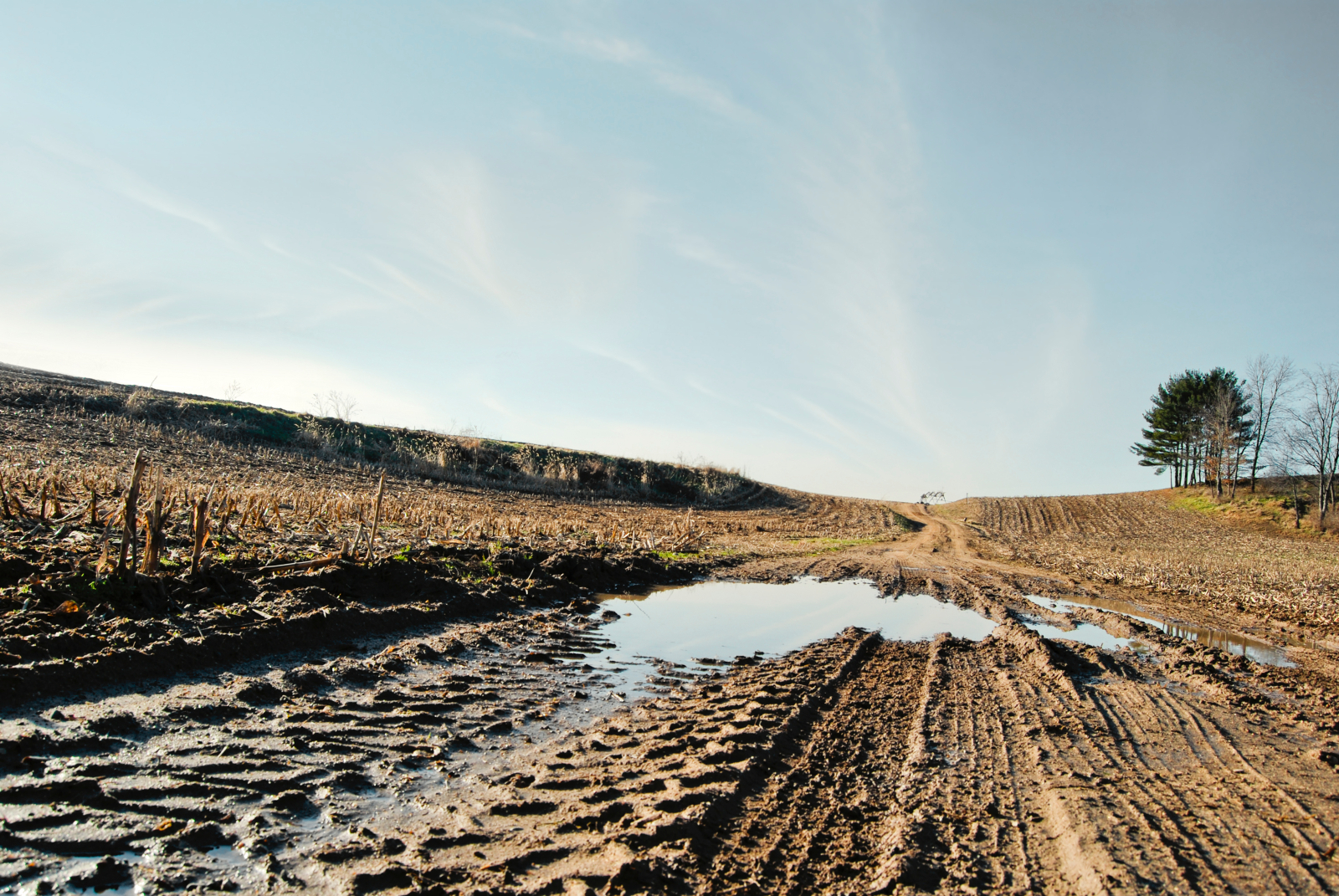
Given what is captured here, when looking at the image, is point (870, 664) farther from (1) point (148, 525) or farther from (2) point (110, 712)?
(1) point (148, 525)

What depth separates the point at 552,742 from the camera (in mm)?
4559

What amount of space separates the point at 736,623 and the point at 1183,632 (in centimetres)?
760

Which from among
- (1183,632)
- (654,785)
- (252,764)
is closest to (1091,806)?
(654,785)

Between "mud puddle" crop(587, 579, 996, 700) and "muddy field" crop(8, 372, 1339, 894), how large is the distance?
0.21 metres

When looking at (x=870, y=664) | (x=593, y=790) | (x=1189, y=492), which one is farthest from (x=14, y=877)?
(x=1189, y=492)

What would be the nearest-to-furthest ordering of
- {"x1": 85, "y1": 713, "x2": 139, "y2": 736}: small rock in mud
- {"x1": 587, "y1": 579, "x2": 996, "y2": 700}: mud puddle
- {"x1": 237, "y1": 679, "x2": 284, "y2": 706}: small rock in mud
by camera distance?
1. {"x1": 85, "y1": 713, "x2": 139, "y2": 736}: small rock in mud
2. {"x1": 237, "y1": 679, "x2": 284, "y2": 706}: small rock in mud
3. {"x1": 587, "y1": 579, "x2": 996, "y2": 700}: mud puddle

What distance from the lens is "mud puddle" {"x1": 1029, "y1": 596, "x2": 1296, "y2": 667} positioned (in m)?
9.20

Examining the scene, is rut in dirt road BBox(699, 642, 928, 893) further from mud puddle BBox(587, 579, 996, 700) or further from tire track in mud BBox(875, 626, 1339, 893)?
mud puddle BBox(587, 579, 996, 700)

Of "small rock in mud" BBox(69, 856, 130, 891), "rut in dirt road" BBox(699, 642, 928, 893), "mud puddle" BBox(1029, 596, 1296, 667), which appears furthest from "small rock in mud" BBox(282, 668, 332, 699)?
"mud puddle" BBox(1029, 596, 1296, 667)

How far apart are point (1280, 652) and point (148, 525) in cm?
1453

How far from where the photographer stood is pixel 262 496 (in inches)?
459

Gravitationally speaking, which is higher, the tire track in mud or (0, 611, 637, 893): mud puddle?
the tire track in mud

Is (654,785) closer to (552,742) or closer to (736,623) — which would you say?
(552,742)

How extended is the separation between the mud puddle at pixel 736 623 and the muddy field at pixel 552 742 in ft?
0.69
